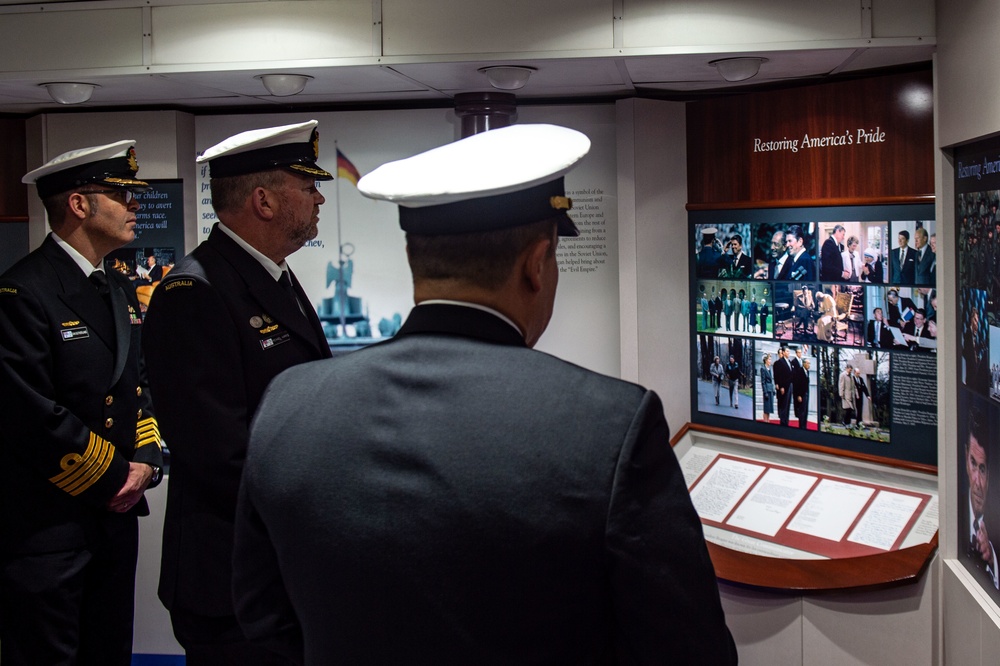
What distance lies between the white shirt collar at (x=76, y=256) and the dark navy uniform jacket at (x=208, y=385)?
2.85 ft

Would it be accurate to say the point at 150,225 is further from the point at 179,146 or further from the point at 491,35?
the point at 491,35

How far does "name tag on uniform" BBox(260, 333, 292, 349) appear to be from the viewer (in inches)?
88.3

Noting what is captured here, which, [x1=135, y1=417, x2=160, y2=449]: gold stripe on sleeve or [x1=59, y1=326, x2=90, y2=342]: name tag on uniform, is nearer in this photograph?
[x1=59, y1=326, x2=90, y2=342]: name tag on uniform

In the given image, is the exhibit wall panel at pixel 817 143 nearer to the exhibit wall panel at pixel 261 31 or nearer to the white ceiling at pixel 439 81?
the white ceiling at pixel 439 81

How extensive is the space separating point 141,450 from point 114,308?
1.59 feet

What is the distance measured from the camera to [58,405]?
→ 2713 millimetres

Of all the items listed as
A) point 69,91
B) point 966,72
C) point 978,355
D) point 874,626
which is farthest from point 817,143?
point 69,91

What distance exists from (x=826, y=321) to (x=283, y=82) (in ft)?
7.29

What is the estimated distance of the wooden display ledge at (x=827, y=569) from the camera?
293 cm

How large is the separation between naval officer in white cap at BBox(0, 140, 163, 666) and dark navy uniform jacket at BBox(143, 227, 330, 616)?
0.67 m

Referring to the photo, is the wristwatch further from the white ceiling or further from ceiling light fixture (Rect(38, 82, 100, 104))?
ceiling light fixture (Rect(38, 82, 100, 104))

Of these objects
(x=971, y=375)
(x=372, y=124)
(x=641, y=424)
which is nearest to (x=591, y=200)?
(x=372, y=124)

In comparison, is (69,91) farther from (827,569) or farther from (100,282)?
(827,569)

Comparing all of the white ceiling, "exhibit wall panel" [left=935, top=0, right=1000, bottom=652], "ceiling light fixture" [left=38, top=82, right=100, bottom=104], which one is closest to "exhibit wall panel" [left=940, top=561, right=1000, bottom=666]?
"exhibit wall panel" [left=935, top=0, right=1000, bottom=652]
